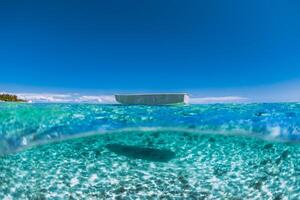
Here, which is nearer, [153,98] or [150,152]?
[150,152]

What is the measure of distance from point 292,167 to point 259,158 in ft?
2.75

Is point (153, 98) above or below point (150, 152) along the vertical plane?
above

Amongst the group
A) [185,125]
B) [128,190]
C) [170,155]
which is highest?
[185,125]

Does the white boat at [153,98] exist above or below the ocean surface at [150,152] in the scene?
above

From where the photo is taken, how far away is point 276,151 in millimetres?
11164

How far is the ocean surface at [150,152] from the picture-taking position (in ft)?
31.1

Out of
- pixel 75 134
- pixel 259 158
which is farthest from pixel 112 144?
pixel 259 158

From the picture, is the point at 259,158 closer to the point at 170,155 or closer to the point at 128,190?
the point at 170,155

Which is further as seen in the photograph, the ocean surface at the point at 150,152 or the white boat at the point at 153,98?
the white boat at the point at 153,98

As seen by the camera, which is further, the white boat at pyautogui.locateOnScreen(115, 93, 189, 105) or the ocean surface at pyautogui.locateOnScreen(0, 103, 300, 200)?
the white boat at pyautogui.locateOnScreen(115, 93, 189, 105)

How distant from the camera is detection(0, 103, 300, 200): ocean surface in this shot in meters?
9.48

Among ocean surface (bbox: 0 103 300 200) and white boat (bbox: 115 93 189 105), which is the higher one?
white boat (bbox: 115 93 189 105)

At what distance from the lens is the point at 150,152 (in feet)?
34.7

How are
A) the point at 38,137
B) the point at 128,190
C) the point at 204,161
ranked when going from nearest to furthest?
the point at 128,190, the point at 204,161, the point at 38,137
